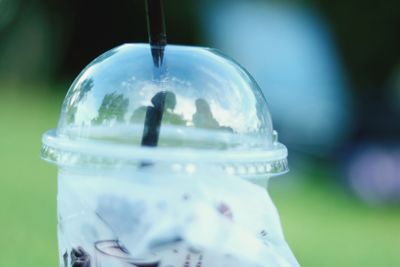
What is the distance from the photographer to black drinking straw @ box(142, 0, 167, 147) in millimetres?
1347

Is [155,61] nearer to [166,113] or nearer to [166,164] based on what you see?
[166,113]

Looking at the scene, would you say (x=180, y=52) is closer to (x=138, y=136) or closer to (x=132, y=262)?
(x=138, y=136)

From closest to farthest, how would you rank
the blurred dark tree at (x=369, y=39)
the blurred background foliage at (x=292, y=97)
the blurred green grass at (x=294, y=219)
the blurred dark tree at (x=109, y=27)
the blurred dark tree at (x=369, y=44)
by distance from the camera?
the blurred green grass at (x=294, y=219)
the blurred background foliage at (x=292, y=97)
the blurred dark tree at (x=369, y=44)
the blurred dark tree at (x=369, y=39)
the blurred dark tree at (x=109, y=27)

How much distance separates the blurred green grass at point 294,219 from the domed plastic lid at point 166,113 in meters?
1.60

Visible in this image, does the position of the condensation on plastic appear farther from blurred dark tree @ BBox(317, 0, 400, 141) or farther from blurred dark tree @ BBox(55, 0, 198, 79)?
blurred dark tree @ BBox(55, 0, 198, 79)

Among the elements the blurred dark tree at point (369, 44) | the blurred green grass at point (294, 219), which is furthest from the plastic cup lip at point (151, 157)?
the blurred dark tree at point (369, 44)

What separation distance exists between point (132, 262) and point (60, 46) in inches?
439

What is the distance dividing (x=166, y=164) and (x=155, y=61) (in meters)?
0.24

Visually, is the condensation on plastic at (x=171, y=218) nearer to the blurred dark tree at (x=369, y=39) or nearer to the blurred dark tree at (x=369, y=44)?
the blurred dark tree at (x=369, y=44)

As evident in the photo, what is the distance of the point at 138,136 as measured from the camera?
4.48ft

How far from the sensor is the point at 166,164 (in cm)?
125

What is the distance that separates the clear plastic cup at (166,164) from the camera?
1.24 meters

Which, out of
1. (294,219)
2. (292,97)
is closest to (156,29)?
(294,219)

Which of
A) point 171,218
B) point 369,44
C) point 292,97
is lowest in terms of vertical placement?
point 292,97
